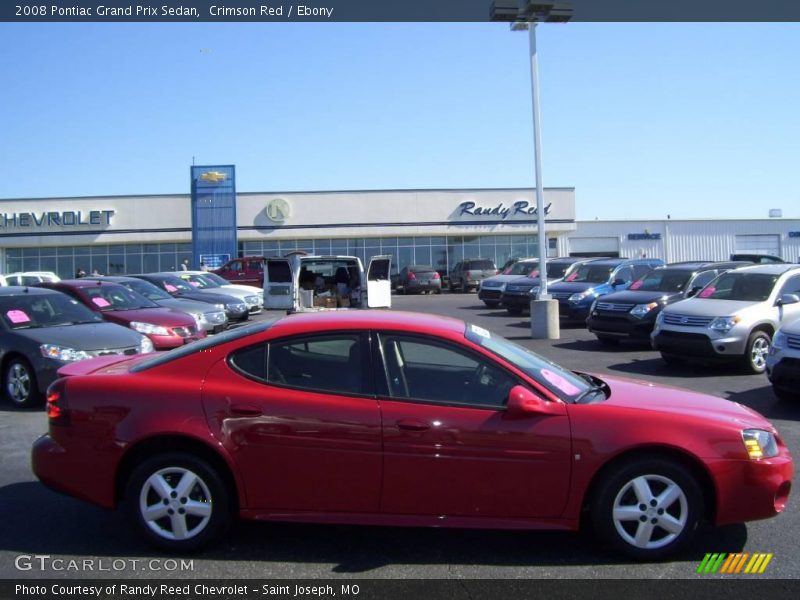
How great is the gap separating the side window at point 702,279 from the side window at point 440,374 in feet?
→ 40.0

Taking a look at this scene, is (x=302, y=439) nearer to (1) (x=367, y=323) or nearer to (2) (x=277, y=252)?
(1) (x=367, y=323)

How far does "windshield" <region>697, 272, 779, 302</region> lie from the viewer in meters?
12.1

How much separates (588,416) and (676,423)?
0.52 m

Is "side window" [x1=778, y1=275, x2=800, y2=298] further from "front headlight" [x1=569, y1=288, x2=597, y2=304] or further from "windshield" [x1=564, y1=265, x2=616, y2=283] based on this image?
"windshield" [x1=564, y1=265, x2=616, y2=283]

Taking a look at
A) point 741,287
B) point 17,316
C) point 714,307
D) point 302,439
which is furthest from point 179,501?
point 741,287

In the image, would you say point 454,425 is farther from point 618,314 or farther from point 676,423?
point 618,314

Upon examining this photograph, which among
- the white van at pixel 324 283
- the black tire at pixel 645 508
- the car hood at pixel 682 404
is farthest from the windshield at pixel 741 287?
the black tire at pixel 645 508

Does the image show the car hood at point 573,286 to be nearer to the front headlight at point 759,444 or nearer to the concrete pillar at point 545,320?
the concrete pillar at point 545,320

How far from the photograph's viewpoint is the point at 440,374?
4676mm

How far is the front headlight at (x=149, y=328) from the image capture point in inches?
462

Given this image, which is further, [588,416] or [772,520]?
[772,520]

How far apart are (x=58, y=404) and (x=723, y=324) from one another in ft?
32.0

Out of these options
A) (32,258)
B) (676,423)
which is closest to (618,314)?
(676,423)
